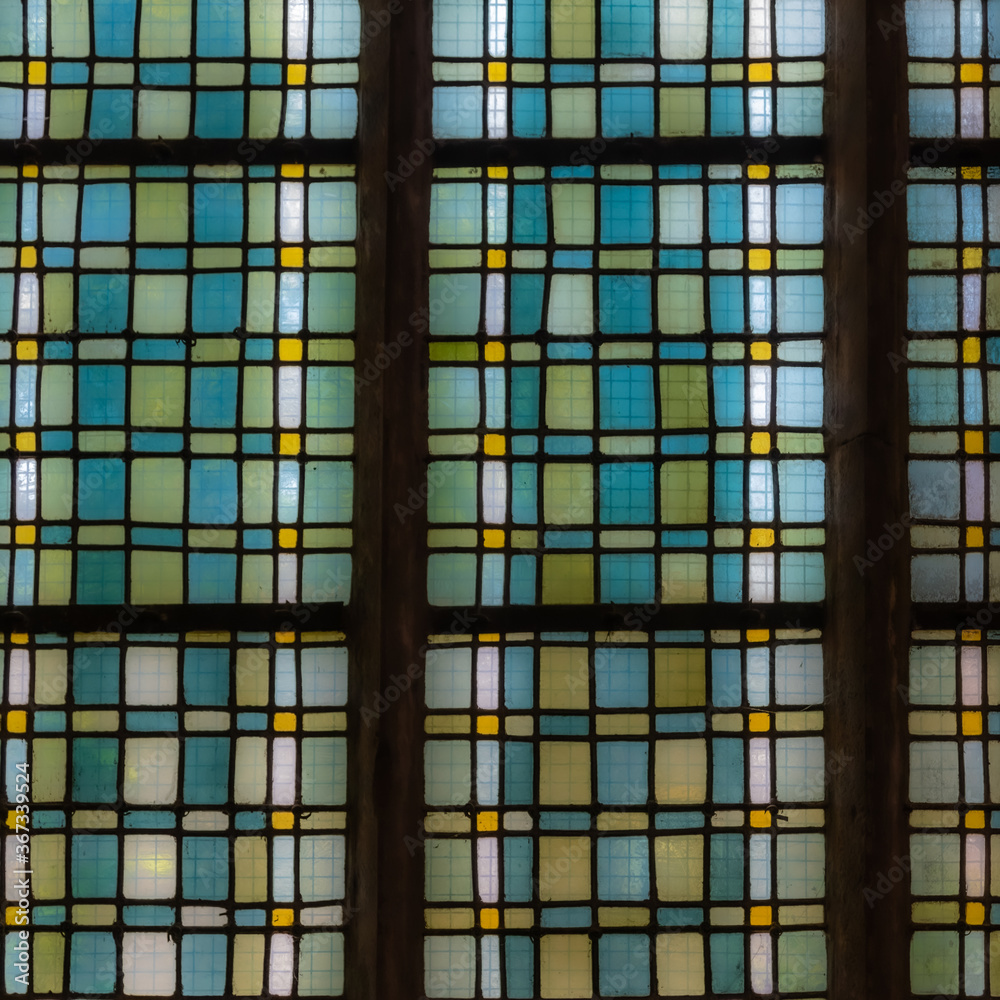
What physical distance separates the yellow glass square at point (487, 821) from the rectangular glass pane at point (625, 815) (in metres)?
0.01

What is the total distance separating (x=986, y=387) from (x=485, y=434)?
8.58 ft

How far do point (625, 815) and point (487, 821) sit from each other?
0.71 m

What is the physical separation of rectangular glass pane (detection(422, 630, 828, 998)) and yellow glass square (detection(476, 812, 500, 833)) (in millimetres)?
10

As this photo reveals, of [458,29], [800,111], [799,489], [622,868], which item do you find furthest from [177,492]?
[800,111]

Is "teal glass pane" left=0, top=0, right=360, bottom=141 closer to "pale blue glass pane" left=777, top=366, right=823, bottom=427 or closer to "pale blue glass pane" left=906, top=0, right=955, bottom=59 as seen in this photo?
"pale blue glass pane" left=777, top=366, right=823, bottom=427

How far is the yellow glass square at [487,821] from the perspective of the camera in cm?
430

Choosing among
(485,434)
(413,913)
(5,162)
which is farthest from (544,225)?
(413,913)

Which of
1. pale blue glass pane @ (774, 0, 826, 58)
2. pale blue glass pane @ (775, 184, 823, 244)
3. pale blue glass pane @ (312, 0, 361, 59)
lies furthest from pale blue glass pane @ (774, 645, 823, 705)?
pale blue glass pane @ (312, 0, 361, 59)

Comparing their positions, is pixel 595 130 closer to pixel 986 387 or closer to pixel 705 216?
pixel 705 216

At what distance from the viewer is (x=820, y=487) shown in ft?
14.4

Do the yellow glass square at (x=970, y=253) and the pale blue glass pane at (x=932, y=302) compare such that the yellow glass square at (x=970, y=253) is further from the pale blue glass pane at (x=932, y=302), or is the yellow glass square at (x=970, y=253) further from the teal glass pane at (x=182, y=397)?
the teal glass pane at (x=182, y=397)

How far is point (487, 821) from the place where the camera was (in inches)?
169

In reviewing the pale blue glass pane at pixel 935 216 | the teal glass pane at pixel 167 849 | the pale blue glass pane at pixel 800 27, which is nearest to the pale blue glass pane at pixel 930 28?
the pale blue glass pane at pixel 800 27

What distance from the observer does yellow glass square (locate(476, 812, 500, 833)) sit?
14.1 feet
